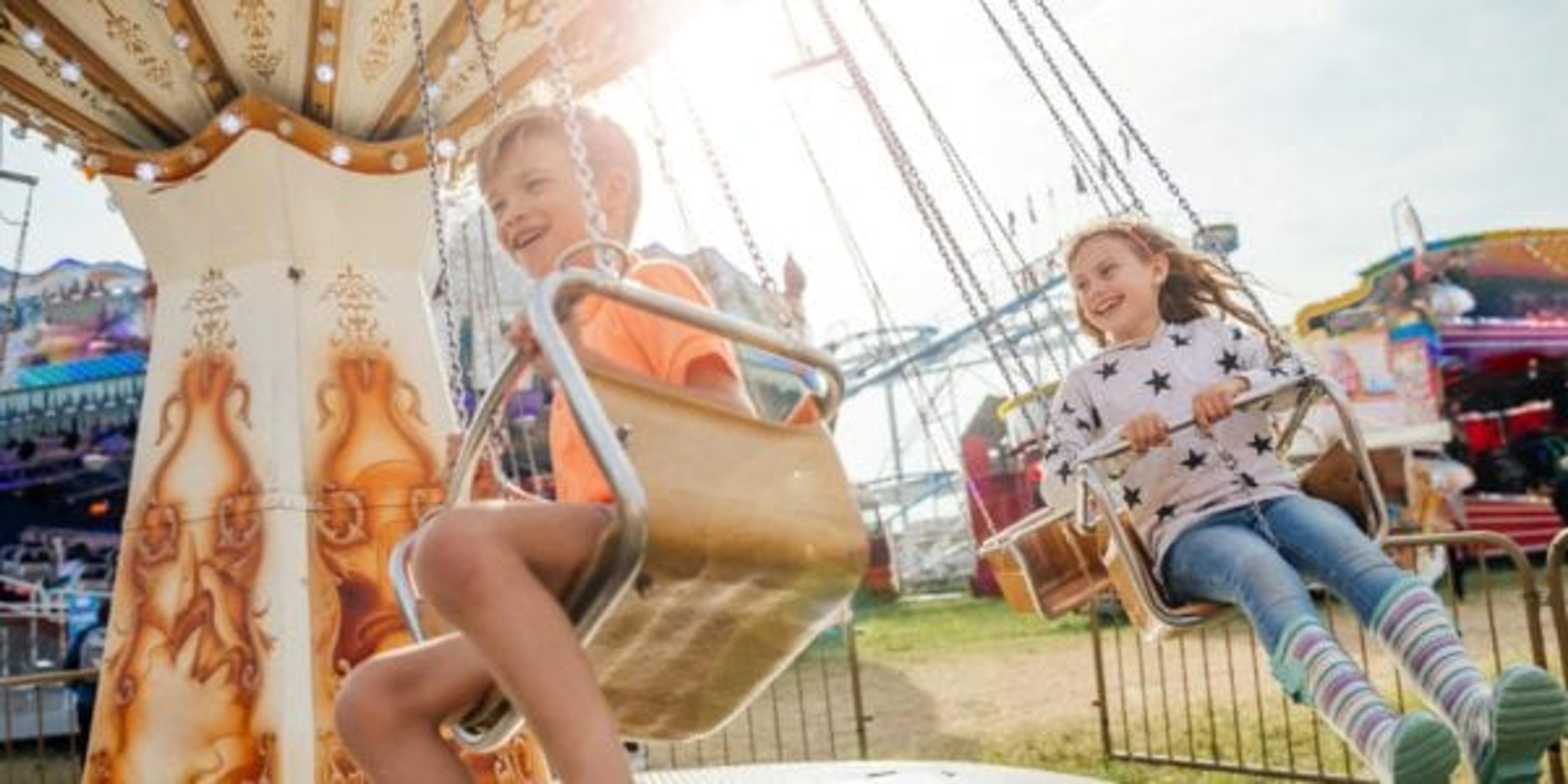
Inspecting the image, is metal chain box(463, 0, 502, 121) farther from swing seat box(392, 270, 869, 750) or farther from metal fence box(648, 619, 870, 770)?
metal fence box(648, 619, 870, 770)

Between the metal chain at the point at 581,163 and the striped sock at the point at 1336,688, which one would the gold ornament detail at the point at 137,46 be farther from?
the striped sock at the point at 1336,688

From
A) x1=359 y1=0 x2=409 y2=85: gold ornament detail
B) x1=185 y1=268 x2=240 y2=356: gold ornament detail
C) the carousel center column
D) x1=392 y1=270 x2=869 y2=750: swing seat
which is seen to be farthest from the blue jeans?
x1=185 y1=268 x2=240 y2=356: gold ornament detail

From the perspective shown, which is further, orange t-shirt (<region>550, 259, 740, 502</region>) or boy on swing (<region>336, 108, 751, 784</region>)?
orange t-shirt (<region>550, 259, 740, 502</region>)

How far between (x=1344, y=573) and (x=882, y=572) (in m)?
16.8

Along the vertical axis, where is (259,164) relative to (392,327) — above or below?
above

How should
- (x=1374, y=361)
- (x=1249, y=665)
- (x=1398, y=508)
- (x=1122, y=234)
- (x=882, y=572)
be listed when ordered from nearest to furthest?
1. (x=1122, y=234)
2. (x=1249, y=665)
3. (x=1398, y=508)
4. (x=1374, y=361)
5. (x=882, y=572)

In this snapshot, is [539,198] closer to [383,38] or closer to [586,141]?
[586,141]

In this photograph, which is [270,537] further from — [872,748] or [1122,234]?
[872,748]

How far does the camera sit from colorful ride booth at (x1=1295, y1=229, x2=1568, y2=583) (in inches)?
493

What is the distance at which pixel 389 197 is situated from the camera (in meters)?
3.89

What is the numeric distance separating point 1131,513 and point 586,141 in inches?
59.5

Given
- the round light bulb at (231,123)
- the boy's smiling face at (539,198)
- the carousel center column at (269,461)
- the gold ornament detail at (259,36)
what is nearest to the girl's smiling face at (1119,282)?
the boy's smiling face at (539,198)

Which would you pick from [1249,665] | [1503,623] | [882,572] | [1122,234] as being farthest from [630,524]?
[882,572]

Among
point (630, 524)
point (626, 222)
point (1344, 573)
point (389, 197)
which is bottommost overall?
point (1344, 573)
